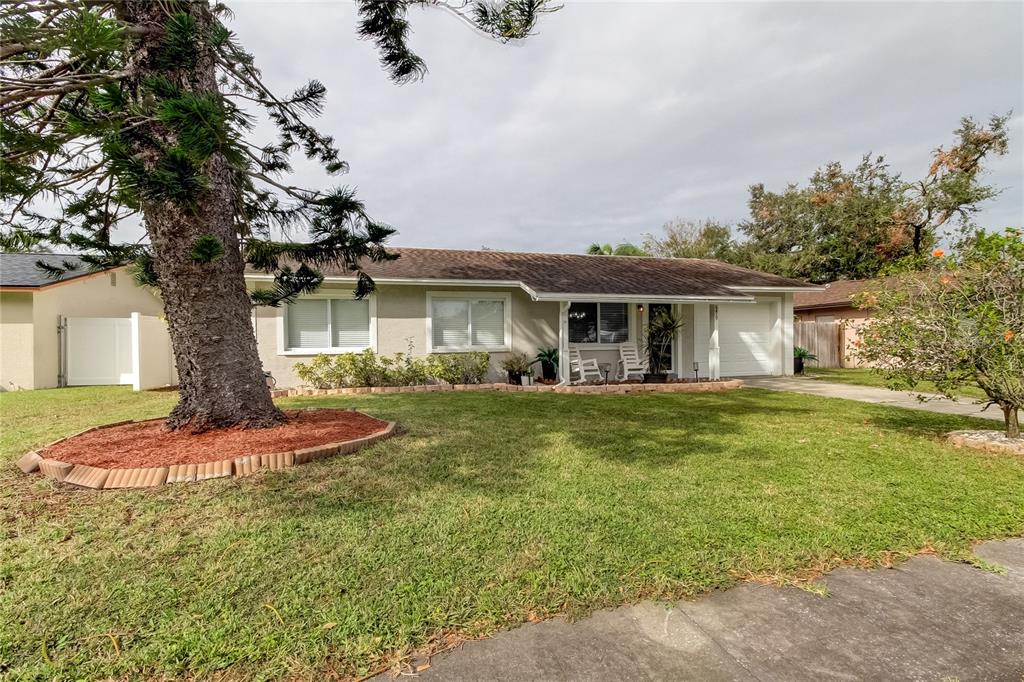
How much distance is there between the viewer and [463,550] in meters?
3.10

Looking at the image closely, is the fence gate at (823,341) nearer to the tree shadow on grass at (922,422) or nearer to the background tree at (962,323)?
the tree shadow on grass at (922,422)

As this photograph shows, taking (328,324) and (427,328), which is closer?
(328,324)

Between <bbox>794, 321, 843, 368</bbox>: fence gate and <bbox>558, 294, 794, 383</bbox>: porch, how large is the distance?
5.54 m

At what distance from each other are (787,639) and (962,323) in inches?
215

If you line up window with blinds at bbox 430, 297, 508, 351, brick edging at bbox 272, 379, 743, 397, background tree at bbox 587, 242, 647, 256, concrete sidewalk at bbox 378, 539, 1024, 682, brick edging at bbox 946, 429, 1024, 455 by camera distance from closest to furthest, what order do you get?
concrete sidewalk at bbox 378, 539, 1024, 682, brick edging at bbox 946, 429, 1024, 455, brick edging at bbox 272, 379, 743, 397, window with blinds at bbox 430, 297, 508, 351, background tree at bbox 587, 242, 647, 256

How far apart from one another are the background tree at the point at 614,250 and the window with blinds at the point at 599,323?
8.20 meters

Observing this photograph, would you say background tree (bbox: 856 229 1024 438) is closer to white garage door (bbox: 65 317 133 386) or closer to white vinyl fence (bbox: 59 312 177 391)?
white vinyl fence (bbox: 59 312 177 391)

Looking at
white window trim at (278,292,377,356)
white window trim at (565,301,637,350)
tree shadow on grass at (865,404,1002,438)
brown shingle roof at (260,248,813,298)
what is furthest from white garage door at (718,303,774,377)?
white window trim at (278,292,377,356)

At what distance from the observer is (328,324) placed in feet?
38.7

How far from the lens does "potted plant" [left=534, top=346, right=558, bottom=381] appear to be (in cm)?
1257

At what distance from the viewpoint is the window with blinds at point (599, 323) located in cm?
1355

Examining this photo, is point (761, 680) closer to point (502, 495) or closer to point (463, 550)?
point (463, 550)

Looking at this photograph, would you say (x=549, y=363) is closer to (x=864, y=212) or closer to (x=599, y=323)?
(x=599, y=323)

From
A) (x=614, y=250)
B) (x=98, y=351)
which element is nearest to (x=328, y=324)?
(x=98, y=351)
